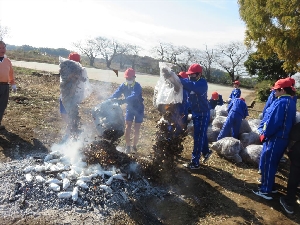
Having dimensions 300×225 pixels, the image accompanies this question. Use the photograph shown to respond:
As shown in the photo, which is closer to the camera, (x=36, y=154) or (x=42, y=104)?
(x=36, y=154)

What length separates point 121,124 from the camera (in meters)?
4.42

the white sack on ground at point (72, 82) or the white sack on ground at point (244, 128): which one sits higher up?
the white sack on ground at point (72, 82)

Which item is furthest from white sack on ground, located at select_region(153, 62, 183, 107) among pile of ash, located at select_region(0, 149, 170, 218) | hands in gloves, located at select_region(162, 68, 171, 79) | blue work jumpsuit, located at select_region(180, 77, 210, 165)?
pile of ash, located at select_region(0, 149, 170, 218)

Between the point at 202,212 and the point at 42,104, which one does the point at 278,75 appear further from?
the point at 202,212

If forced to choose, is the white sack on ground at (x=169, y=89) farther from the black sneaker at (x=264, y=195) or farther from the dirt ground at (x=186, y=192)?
the black sneaker at (x=264, y=195)

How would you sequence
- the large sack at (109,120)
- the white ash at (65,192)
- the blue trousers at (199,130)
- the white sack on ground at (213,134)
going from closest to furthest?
1. the white ash at (65,192)
2. the large sack at (109,120)
3. the blue trousers at (199,130)
4. the white sack on ground at (213,134)

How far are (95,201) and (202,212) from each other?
147 cm

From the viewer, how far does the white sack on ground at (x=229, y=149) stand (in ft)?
18.4

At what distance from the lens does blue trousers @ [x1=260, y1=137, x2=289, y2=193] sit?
404 centimetres

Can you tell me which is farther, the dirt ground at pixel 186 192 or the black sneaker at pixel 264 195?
the black sneaker at pixel 264 195

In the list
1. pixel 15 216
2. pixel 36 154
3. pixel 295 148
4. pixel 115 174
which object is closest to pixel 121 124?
pixel 115 174

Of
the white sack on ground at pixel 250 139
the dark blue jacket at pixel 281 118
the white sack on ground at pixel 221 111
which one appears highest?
the dark blue jacket at pixel 281 118

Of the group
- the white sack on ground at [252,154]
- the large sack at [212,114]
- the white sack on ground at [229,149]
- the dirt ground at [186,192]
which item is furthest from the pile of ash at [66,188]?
the large sack at [212,114]

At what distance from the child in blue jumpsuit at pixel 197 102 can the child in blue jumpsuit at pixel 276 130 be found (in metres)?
1.06
